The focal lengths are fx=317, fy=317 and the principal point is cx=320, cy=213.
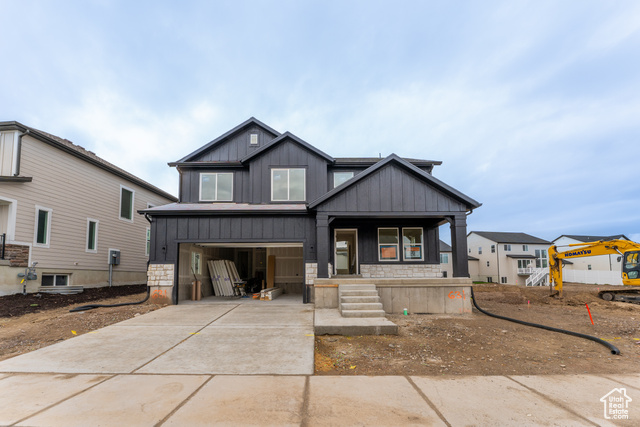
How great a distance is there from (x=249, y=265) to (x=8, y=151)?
11401mm

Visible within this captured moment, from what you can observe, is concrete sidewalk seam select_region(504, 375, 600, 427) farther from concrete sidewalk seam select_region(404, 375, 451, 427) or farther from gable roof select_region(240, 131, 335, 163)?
gable roof select_region(240, 131, 335, 163)

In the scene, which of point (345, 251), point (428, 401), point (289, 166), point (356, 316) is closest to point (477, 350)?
point (428, 401)

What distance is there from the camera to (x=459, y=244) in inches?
421

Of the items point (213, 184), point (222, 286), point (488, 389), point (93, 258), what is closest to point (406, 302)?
point (488, 389)

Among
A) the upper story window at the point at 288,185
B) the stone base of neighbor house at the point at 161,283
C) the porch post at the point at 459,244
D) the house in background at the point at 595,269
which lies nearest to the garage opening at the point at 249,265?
the stone base of neighbor house at the point at 161,283

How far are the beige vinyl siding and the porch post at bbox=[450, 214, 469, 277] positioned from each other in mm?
15839

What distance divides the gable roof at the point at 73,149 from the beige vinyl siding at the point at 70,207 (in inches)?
9.9

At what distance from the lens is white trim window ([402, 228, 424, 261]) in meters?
13.5

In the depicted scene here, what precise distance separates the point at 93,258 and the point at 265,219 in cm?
979

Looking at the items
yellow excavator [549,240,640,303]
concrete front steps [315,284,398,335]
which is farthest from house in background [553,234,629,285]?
concrete front steps [315,284,398,335]

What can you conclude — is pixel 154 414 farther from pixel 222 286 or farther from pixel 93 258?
pixel 93 258

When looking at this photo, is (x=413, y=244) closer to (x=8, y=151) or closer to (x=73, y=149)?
(x=73, y=149)

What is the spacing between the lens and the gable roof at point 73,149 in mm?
12023

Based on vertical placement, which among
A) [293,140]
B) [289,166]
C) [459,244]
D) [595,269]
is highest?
[293,140]
